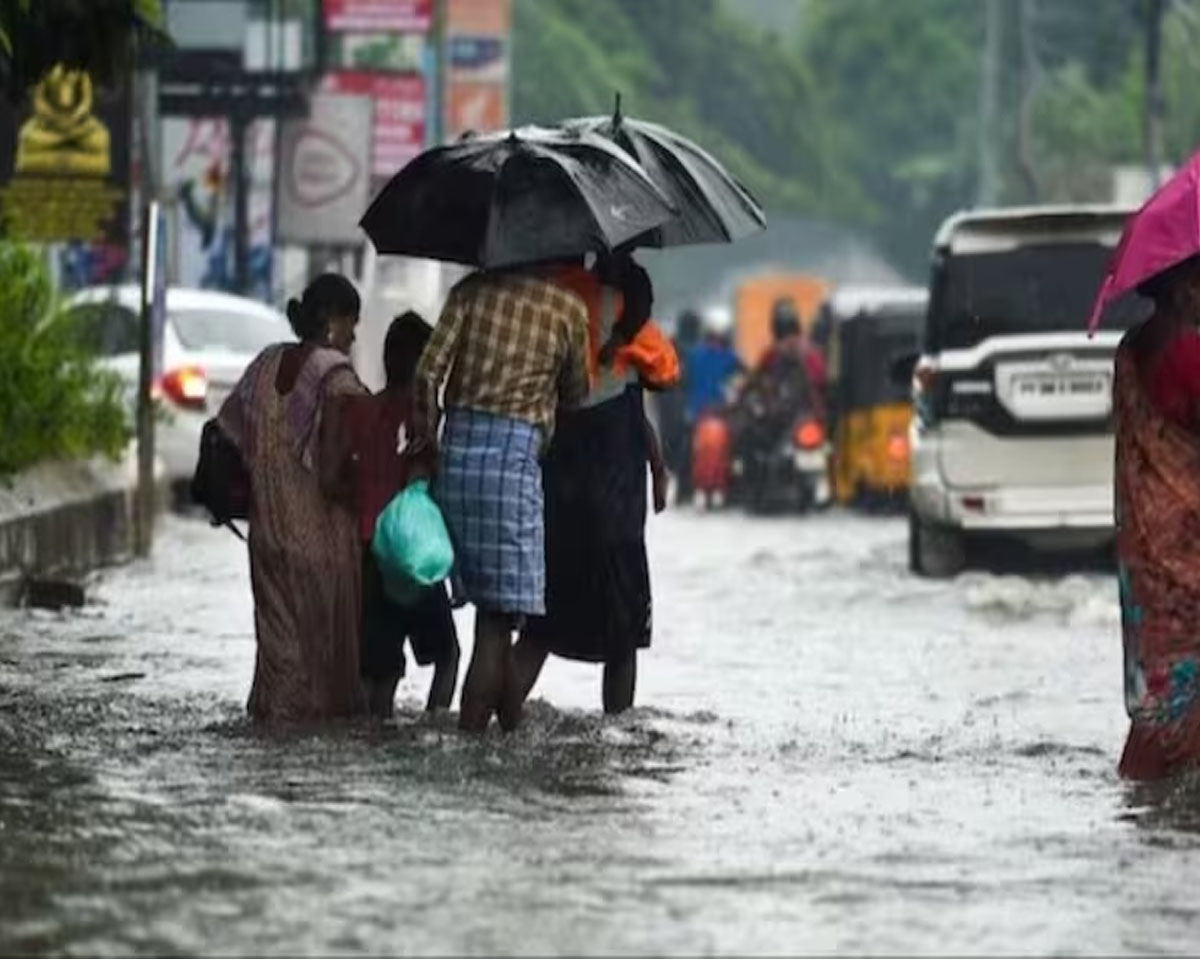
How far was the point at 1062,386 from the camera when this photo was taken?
2252 centimetres

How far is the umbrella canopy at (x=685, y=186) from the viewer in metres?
→ 13.8

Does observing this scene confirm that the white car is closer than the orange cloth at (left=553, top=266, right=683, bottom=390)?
No

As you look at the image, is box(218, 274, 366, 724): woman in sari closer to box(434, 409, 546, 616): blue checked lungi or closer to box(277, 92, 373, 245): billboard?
box(434, 409, 546, 616): blue checked lungi

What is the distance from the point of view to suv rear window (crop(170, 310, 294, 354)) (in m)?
29.4

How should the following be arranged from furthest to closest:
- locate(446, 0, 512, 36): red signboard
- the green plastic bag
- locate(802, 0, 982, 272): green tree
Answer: locate(802, 0, 982, 272): green tree, locate(446, 0, 512, 36): red signboard, the green plastic bag

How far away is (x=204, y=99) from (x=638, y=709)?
2431cm

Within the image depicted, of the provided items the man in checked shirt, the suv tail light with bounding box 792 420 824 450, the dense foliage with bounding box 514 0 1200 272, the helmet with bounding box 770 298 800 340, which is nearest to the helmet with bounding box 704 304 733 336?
the helmet with bounding box 770 298 800 340

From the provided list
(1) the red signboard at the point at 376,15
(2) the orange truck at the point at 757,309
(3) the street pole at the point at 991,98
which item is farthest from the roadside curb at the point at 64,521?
(2) the orange truck at the point at 757,309

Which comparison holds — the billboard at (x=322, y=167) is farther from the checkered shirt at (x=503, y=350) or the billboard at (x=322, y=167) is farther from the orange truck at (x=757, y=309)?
the orange truck at (x=757, y=309)

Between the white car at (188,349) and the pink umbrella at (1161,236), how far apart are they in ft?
47.6

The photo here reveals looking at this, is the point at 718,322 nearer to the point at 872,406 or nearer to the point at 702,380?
the point at 702,380

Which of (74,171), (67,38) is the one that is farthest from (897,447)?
(67,38)

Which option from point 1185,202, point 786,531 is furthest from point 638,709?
point 786,531

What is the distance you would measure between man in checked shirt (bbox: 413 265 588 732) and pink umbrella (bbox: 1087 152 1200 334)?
66.0 inches
